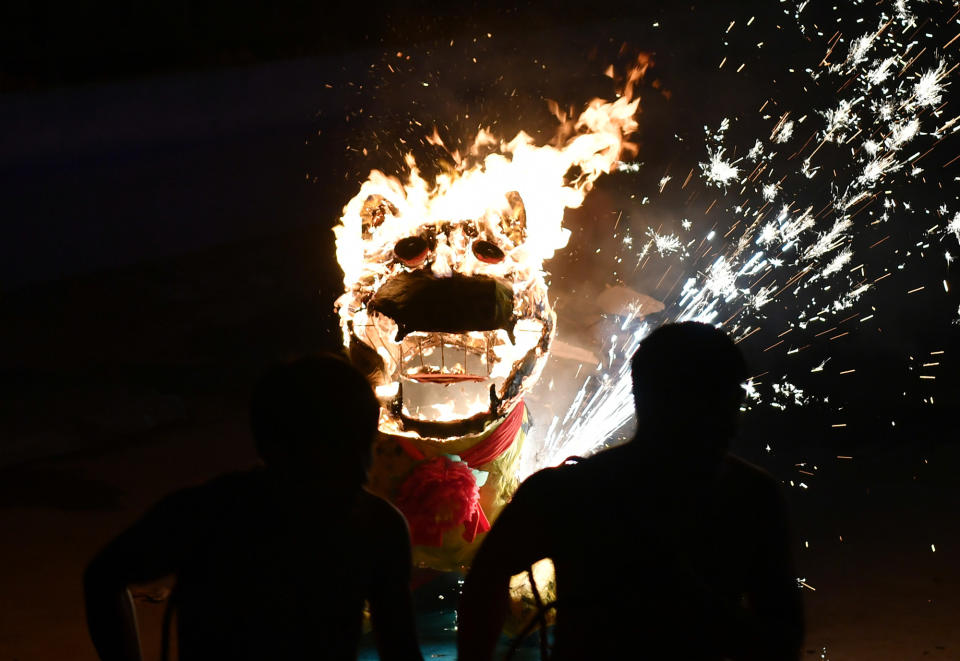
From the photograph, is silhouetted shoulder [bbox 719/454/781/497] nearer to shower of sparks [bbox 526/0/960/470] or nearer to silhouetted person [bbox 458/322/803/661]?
silhouetted person [bbox 458/322/803/661]

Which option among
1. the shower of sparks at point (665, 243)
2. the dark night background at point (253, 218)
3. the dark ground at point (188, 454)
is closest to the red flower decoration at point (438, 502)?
the dark ground at point (188, 454)

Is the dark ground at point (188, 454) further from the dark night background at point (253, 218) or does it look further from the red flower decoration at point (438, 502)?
the red flower decoration at point (438, 502)

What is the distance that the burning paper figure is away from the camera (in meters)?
3.45

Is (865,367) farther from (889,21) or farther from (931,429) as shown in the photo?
(889,21)

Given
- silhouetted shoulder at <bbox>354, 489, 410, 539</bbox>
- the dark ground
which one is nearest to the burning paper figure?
the dark ground

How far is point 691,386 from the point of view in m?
1.45

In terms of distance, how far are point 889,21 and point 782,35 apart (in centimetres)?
411

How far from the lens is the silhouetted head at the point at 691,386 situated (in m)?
1.45

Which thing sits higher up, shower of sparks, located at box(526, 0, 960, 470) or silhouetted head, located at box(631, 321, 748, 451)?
shower of sparks, located at box(526, 0, 960, 470)

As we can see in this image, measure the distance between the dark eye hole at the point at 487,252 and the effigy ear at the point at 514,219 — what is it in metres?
0.15

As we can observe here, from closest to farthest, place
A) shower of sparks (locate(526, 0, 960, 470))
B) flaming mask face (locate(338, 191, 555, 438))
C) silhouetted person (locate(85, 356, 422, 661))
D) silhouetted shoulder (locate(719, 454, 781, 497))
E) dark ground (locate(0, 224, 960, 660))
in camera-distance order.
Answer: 1. silhouetted person (locate(85, 356, 422, 661))
2. silhouetted shoulder (locate(719, 454, 781, 497))
3. flaming mask face (locate(338, 191, 555, 438))
4. dark ground (locate(0, 224, 960, 660))
5. shower of sparks (locate(526, 0, 960, 470))

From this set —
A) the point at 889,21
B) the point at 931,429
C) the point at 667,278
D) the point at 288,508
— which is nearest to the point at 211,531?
the point at 288,508

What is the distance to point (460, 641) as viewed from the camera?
156 cm

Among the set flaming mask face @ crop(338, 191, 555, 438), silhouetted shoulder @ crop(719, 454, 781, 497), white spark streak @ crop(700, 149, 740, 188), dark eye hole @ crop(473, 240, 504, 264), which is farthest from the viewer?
white spark streak @ crop(700, 149, 740, 188)
